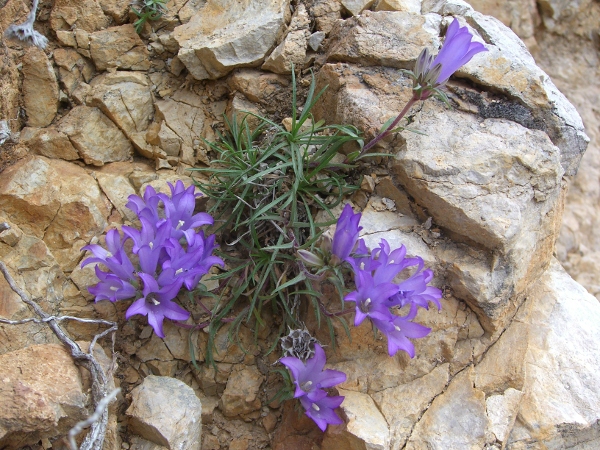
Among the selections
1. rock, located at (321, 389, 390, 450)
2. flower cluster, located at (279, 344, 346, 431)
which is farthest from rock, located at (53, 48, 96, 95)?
rock, located at (321, 389, 390, 450)

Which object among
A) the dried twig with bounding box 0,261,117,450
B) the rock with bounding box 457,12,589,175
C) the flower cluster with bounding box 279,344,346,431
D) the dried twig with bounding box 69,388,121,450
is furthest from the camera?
the rock with bounding box 457,12,589,175

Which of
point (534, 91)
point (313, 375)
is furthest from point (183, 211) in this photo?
point (534, 91)

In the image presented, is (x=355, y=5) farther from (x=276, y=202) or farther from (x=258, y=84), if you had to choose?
(x=276, y=202)

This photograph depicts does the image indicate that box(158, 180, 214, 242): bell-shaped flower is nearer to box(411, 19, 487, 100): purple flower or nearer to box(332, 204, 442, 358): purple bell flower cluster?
box(332, 204, 442, 358): purple bell flower cluster

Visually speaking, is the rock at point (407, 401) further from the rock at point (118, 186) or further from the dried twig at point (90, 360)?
the rock at point (118, 186)

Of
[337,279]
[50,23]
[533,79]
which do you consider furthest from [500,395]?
[50,23]

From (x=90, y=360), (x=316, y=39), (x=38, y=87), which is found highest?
(x=316, y=39)
